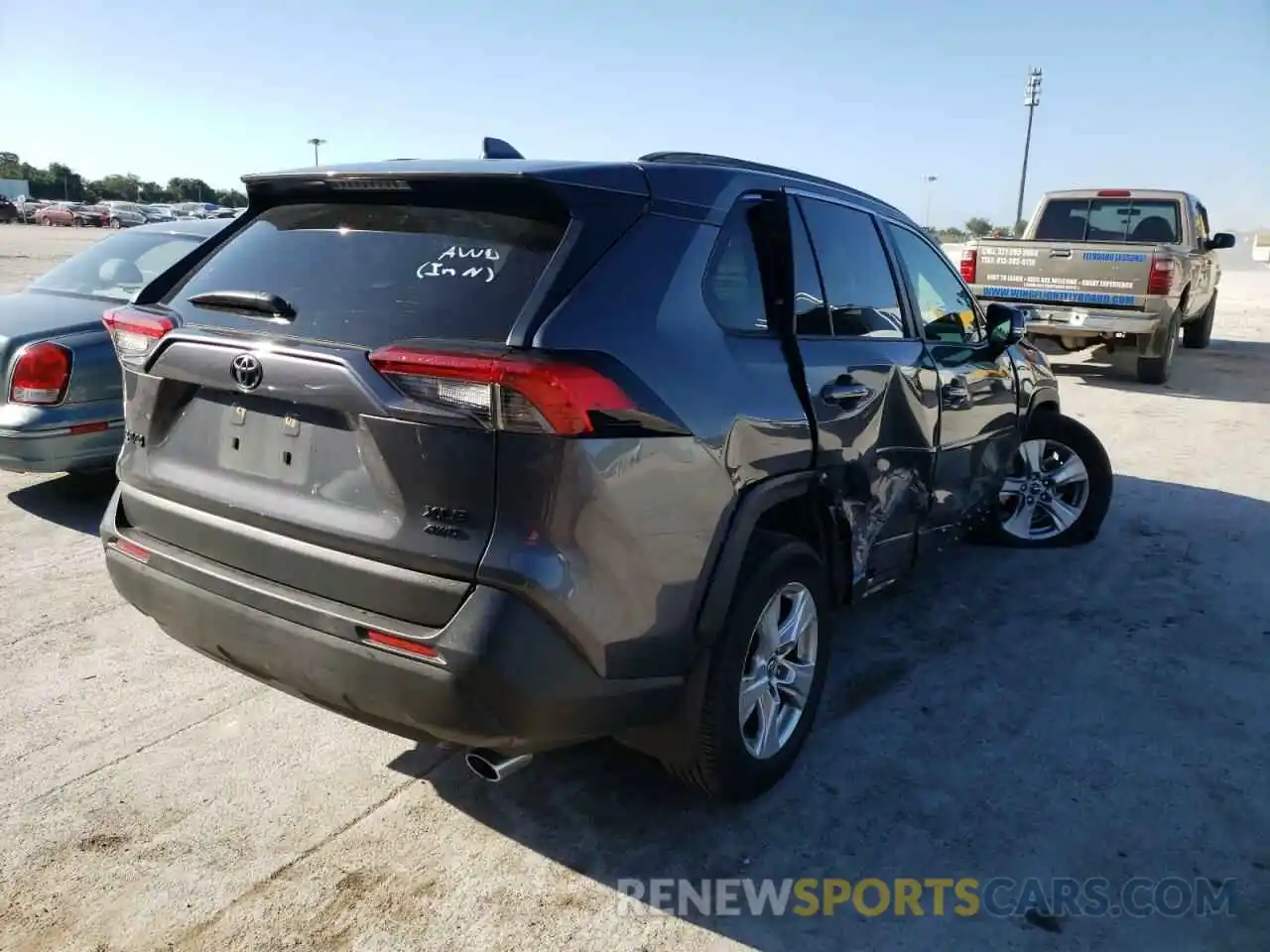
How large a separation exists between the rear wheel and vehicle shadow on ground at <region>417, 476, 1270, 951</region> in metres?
7.30

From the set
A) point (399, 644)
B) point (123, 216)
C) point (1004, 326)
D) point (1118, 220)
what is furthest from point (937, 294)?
point (123, 216)

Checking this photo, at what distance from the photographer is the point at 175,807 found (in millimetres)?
2951

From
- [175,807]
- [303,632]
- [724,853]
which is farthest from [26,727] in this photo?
[724,853]

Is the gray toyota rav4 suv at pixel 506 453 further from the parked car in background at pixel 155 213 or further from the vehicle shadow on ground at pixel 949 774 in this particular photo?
the parked car in background at pixel 155 213

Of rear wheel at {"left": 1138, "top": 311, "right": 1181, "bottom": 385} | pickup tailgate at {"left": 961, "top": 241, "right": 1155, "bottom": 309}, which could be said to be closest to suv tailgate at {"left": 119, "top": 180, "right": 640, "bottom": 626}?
pickup tailgate at {"left": 961, "top": 241, "right": 1155, "bottom": 309}

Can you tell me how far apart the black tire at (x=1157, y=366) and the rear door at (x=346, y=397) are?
11.0m

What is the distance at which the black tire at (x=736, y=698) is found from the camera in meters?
2.71

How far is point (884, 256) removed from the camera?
12.8 feet

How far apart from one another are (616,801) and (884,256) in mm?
2360

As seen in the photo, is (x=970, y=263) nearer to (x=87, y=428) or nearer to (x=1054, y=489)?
(x=1054, y=489)

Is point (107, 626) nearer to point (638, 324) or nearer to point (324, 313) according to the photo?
point (324, 313)

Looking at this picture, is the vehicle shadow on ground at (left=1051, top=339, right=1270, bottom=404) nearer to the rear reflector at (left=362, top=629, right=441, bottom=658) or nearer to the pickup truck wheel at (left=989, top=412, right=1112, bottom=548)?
the pickup truck wheel at (left=989, top=412, right=1112, bottom=548)

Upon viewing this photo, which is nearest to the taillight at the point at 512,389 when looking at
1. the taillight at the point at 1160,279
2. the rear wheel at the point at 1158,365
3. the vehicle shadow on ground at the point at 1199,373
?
the taillight at the point at 1160,279

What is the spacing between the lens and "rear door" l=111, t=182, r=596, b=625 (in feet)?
7.32
